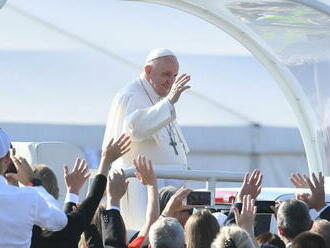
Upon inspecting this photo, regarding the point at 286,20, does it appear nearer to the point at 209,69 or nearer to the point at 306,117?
the point at 306,117

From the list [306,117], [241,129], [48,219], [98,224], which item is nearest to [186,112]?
[241,129]

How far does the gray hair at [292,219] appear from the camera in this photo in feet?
18.9

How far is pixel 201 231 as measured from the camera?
5.45 metres

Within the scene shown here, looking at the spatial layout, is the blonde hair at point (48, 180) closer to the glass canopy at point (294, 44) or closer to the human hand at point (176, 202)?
the human hand at point (176, 202)

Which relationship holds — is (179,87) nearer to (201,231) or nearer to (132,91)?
(132,91)

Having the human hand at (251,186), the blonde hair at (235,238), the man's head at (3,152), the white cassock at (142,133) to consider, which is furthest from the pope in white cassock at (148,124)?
the man's head at (3,152)

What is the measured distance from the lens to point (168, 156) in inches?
303

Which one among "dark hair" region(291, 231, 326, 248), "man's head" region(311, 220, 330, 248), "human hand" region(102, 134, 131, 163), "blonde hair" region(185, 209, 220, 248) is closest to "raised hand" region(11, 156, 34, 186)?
"human hand" region(102, 134, 131, 163)

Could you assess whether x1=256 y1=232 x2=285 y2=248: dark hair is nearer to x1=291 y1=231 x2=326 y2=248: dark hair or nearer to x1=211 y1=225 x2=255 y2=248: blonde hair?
x1=291 y1=231 x2=326 y2=248: dark hair

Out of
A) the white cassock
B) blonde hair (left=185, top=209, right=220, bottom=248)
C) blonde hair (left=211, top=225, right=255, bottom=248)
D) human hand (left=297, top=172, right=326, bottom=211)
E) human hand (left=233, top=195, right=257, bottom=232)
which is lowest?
blonde hair (left=211, top=225, right=255, bottom=248)

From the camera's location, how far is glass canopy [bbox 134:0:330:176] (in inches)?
315

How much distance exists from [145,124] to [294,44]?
59.6 inches

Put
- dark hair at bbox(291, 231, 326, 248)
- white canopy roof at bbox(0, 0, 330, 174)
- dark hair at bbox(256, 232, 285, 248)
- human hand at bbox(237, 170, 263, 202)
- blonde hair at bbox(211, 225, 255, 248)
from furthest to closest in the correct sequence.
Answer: white canopy roof at bbox(0, 0, 330, 174) < human hand at bbox(237, 170, 263, 202) < dark hair at bbox(256, 232, 285, 248) < dark hair at bbox(291, 231, 326, 248) < blonde hair at bbox(211, 225, 255, 248)

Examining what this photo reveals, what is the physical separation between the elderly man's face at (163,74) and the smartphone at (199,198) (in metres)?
1.60
